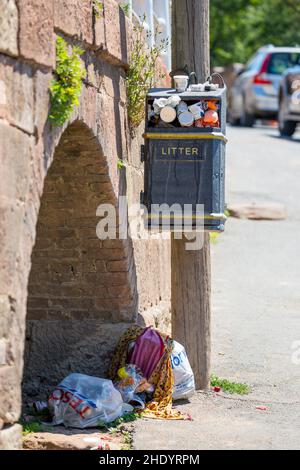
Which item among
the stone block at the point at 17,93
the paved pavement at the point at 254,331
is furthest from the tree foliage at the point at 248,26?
the stone block at the point at 17,93

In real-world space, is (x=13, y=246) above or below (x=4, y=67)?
below

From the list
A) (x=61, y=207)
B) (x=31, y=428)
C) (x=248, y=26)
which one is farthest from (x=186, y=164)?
(x=248, y=26)

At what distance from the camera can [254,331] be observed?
973 centimetres

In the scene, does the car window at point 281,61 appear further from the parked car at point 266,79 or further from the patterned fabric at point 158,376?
the patterned fabric at point 158,376

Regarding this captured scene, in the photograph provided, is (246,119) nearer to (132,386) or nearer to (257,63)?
(257,63)

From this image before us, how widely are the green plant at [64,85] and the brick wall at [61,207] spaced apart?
0.27ft

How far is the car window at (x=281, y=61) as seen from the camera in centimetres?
2294

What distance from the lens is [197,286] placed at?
7906mm

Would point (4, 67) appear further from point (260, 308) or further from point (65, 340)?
point (260, 308)

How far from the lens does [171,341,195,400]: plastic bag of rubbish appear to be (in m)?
7.52

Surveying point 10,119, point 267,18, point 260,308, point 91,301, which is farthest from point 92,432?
point 267,18

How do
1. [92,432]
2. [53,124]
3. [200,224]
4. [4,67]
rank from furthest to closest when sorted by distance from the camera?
[200,224]
[92,432]
[53,124]
[4,67]

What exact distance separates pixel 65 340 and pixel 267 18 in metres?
32.1

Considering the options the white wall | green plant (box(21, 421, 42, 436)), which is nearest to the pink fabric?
green plant (box(21, 421, 42, 436))
